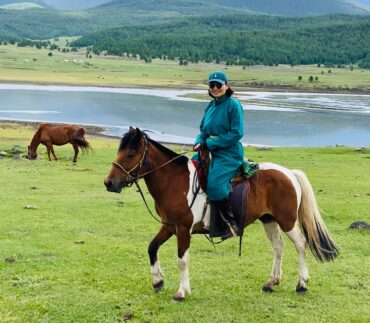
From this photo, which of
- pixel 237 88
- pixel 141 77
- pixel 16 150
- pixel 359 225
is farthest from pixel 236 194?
pixel 141 77

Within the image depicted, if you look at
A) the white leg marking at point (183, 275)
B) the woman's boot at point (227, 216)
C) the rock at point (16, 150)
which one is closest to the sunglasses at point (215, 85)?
the woman's boot at point (227, 216)

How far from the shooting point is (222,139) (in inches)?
313

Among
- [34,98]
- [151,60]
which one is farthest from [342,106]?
[151,60]

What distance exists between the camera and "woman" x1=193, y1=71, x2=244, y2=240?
7980 mm

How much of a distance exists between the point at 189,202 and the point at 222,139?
1.08m

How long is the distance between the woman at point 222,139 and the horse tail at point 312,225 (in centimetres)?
134

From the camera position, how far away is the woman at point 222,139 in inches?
314

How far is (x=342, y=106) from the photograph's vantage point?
69.1 metres

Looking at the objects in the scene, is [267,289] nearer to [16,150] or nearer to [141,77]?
[16,150]

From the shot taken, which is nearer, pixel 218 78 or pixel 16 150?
pixel 218 78

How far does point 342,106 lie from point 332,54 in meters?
97.8

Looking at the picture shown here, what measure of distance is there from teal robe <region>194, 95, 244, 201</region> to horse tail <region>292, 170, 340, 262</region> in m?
1.37

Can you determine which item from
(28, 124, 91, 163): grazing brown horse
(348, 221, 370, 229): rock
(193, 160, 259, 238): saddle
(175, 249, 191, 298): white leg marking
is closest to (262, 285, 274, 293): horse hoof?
(193, 160, 259, 238): saddle

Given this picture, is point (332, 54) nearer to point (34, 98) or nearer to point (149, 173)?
point (34, 98)
